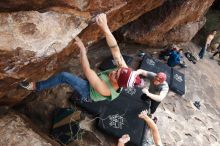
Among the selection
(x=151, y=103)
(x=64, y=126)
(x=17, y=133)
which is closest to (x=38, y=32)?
(x=17, y=133)

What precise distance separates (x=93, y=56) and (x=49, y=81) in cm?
520

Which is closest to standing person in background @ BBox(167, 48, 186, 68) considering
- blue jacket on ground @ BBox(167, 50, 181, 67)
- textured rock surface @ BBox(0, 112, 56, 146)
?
blue jacket on ground @ BBox(167, 50, 181, 67)

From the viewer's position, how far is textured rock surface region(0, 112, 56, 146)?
7531mm

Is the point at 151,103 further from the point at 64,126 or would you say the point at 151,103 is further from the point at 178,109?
the point at 64,126

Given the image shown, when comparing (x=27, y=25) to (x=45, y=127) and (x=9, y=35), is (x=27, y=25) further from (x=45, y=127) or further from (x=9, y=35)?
(x=45, y=127)

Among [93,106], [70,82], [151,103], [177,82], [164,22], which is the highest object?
[164,22]

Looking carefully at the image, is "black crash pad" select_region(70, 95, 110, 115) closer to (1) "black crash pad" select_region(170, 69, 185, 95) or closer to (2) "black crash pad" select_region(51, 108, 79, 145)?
(2) "black crash pad" select_region(51, 108, 79, 145)

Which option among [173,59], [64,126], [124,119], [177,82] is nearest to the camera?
[64,126]

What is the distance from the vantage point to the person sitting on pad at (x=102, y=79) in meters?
5.85

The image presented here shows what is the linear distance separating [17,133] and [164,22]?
7.65m

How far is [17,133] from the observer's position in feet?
25.3

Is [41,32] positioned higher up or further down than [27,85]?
higher up

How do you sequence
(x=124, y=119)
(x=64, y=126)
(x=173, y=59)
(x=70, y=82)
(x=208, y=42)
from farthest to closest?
(x=208, y=42) → (x=173, y=59) → (x=124, y=119) → (x=64, y=126) → (x=70, y=82)

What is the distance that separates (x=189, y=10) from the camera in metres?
13.5
